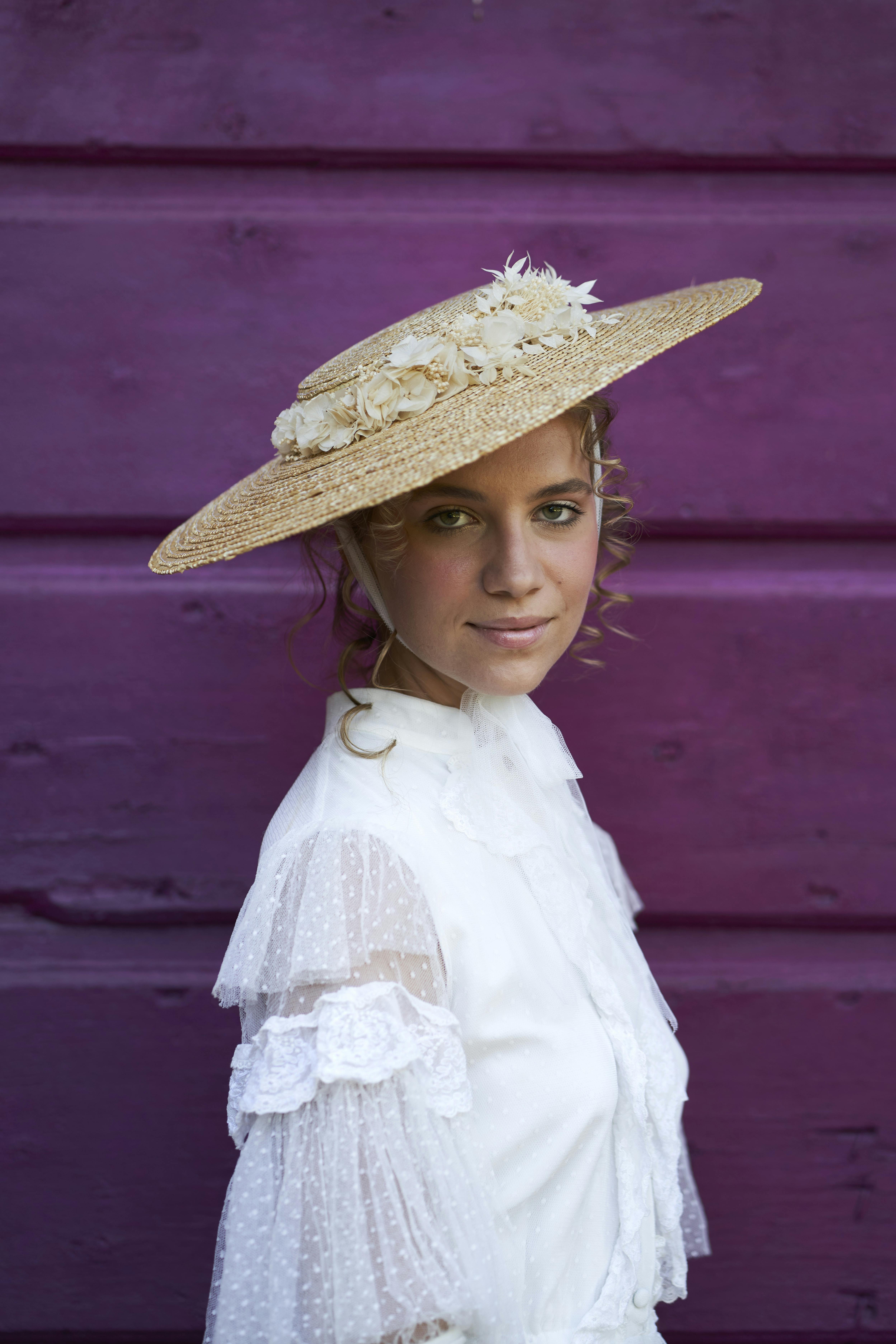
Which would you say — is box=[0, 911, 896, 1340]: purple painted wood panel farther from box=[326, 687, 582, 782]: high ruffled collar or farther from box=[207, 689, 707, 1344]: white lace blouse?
box=[326, 687, 582, 782]: high ruffled collar

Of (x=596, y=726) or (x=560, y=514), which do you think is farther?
(x=596, y=726)

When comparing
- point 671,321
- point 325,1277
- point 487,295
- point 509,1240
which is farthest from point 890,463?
point 325,1277

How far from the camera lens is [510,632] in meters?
0.96

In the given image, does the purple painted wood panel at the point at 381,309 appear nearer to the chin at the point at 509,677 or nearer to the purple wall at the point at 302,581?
the purple wall at the point at 302,581

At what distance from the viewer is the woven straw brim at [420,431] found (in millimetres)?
809

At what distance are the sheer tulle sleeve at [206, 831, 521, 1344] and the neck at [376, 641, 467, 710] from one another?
256 millimetres

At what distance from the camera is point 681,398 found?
1.45 meters

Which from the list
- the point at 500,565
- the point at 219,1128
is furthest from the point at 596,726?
the point at 219,1128

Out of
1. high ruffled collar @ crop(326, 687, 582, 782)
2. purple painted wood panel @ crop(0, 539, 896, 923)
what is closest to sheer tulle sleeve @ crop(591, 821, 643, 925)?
purple painted wood panel @ crop(0, 539, 896, 923)

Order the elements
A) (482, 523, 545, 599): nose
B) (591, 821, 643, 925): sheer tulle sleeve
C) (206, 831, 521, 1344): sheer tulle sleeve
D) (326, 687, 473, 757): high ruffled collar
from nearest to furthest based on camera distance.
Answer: (206, 831, 521, 1344): sheer tulle sleeve < (482, 523, 545, 599): nose < (326, 687, 473, 757): high ruffled collar < (591, 821, 643, 925): sheer tulle sleeve

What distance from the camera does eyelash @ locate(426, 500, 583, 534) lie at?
95 centimetres

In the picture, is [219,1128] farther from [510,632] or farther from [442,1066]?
[510,632]

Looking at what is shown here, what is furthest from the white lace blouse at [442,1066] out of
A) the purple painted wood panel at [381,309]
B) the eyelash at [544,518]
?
the purple painted wood panel at [381,309]

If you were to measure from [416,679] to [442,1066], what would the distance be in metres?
0.44
